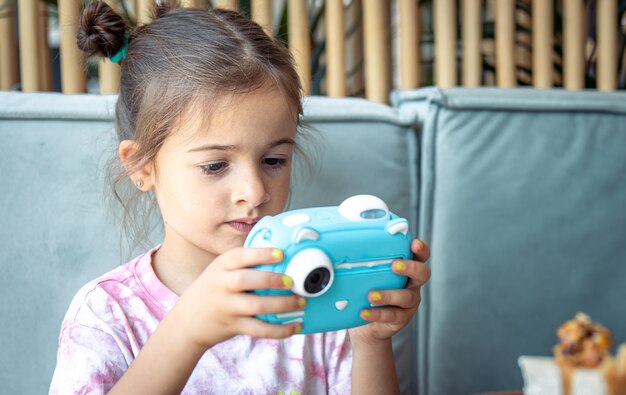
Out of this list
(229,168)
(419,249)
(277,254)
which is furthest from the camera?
(229,168)

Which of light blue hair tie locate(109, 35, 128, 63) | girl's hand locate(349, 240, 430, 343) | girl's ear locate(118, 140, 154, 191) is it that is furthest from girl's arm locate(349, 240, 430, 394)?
light blue hair tie locate(109, 35, 128, 63)

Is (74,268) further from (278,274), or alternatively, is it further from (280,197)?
(278,274)

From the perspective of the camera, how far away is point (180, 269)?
91cm

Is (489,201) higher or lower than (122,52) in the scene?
lower

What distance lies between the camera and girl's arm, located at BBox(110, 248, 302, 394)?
594 millimetres

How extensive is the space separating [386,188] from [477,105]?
0.21 metres

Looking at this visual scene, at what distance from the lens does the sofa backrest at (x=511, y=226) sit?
1.12 metres

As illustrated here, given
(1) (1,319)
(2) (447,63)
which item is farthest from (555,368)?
(2) (447,63)

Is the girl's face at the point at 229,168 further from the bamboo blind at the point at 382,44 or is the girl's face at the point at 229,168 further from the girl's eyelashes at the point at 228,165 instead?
the bamboo blind at the point at 382,44

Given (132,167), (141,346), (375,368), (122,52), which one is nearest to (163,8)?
(122,52)

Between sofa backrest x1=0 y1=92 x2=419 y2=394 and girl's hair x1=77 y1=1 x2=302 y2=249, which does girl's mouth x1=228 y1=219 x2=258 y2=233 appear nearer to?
girl's hair x1=77 y1=1 x2=302 y2=249

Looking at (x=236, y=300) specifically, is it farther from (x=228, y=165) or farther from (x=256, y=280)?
(x=228, y=165)

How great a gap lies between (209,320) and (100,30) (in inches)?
18.0

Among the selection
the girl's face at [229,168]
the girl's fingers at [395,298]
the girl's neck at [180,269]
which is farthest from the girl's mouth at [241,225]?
the girl's fingers at [395,298]
